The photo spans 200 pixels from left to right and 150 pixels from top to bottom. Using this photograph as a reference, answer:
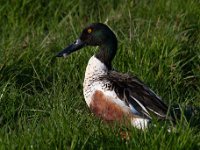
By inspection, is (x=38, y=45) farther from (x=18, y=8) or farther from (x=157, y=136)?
(x=157, y=136)

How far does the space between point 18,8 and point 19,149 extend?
3.03 meters

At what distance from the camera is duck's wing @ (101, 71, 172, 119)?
5078mm

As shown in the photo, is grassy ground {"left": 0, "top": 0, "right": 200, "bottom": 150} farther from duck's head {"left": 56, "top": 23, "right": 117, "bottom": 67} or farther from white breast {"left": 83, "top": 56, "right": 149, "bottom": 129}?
duck's head {"left": 56, "top": 23, "right": 117, "bottom": 67}

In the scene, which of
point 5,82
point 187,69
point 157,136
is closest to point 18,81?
point 5,82

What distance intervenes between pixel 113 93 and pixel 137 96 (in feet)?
0.53

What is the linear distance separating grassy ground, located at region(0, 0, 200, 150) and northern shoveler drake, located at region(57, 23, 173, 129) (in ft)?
0.43

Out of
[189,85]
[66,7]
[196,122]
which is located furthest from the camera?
[66,7]

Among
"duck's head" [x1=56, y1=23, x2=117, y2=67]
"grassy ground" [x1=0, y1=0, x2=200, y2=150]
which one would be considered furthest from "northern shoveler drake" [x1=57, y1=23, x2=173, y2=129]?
"grassy ground" [x1=0, y1=0, x2=200, y2=150]

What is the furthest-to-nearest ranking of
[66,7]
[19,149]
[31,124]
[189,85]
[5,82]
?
[66,7] < [189,85] < [5,82] < [31,124] < [19,149]

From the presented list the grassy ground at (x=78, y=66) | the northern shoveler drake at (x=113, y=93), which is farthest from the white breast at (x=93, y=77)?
the grassy ground at (x=78, y=66)

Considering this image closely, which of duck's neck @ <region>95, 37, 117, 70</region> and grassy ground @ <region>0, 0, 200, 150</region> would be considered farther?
duck's neck @ <region>95, 37, 117, 70</region>

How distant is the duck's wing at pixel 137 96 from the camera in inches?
200

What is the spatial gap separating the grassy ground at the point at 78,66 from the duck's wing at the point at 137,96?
0.25 m

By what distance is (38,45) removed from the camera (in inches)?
249
